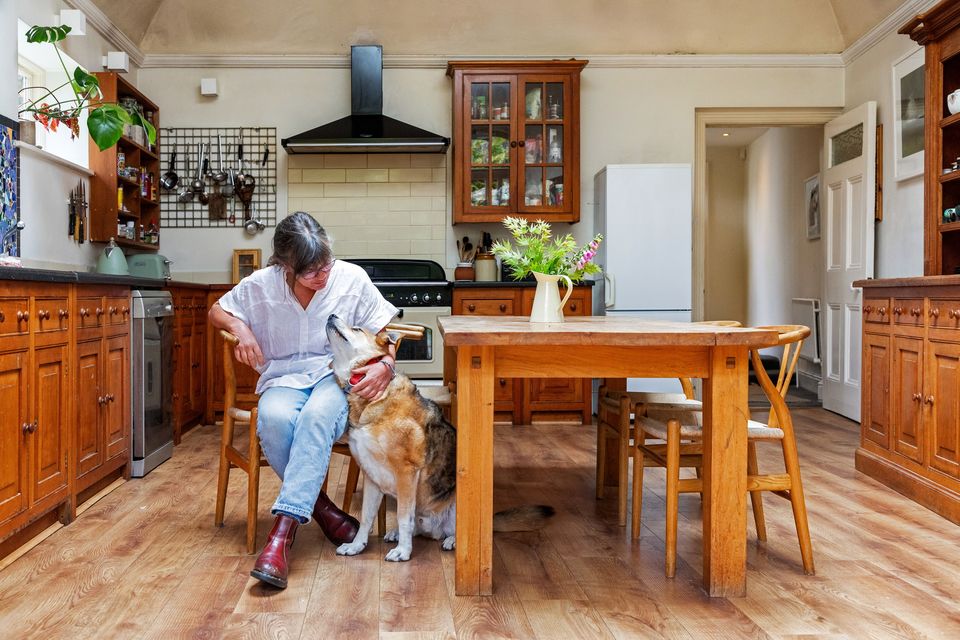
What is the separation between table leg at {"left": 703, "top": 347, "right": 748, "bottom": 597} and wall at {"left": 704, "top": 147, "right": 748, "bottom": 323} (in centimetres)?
806

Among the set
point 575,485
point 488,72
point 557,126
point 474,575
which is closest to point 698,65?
point 557,126

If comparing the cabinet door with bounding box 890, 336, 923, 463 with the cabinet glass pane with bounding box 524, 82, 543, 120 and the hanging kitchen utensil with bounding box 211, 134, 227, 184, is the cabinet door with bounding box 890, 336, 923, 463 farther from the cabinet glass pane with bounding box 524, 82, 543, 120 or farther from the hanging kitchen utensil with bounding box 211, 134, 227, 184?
the hanging kitchen utensil with bounding box 211, 134, 227, 184

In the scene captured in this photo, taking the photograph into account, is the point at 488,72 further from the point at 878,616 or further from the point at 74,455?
the point at 878,616

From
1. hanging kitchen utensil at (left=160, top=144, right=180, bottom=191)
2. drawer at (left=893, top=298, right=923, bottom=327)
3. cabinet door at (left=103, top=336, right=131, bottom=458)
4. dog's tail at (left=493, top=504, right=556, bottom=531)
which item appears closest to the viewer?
dog's tail at (left=493, top=504, right=556, bottom=531)

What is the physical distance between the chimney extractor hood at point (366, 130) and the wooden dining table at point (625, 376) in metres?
3.35

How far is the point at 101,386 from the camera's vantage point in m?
3.11

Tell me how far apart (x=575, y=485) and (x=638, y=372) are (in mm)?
1442

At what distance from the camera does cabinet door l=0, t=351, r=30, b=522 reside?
2.27m

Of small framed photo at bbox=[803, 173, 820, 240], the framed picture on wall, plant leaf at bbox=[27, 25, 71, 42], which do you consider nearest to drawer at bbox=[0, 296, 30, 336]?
plant leaf at bbox=[27, 25, 71, 42]

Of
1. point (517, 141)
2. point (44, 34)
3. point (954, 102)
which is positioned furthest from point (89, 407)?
point (954, 102)

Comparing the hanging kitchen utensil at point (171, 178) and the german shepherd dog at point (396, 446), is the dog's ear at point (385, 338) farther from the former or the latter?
the hanging kitchen utensil at point (171, 178)

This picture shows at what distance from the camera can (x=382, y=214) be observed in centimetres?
561

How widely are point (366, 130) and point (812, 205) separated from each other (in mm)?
4081

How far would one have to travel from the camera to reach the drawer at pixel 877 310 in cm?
334
